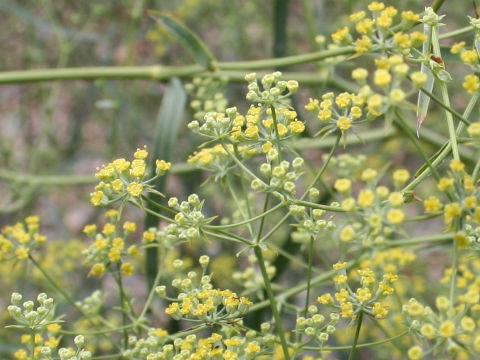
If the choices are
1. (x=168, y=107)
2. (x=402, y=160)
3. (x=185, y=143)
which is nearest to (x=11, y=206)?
(x=168, y=107)

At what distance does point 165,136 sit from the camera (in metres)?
1.71

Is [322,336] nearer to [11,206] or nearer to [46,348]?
[46,348]

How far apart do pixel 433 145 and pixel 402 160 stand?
1.46 m

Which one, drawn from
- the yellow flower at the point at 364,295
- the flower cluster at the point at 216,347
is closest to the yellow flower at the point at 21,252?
the flower cluster at the point at 216,347

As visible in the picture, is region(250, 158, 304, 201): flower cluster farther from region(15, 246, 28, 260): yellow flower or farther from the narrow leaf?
region(15, 246, 28, 260): yellow flower

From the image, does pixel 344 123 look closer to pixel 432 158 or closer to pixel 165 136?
pixel 432 158

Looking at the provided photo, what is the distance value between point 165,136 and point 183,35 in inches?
10.0

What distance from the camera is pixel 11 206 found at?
7.11 ft

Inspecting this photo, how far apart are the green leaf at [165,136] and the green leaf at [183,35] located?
123mm

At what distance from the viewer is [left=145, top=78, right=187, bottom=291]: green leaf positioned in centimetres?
161

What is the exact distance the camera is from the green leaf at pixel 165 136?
1.61m

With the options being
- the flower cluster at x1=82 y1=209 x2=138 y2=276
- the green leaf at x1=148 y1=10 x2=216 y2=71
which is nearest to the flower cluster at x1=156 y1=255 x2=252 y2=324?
the flower cluster at x1=82 y1=209 x2=138 y2=276

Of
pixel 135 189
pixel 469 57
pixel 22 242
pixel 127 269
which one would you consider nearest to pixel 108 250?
pixel 127 269

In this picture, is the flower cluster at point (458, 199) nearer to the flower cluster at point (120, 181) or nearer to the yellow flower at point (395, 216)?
the yellow flower at point (395, 216)
